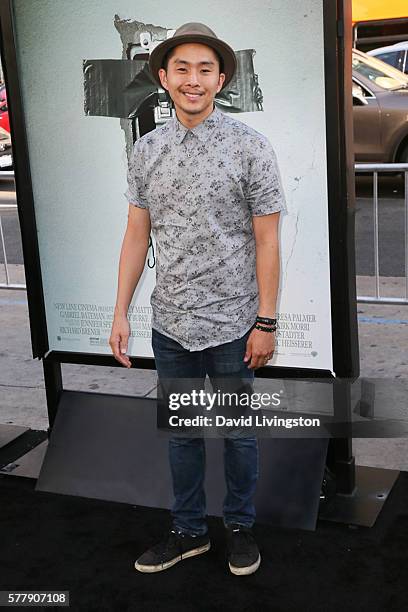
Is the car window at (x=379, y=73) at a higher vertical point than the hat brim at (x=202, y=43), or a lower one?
higher

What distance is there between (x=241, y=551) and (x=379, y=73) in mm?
11125

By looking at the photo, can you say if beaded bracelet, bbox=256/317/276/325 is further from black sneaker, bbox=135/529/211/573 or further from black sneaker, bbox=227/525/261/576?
black sneaker, bbox=135/529/211/573

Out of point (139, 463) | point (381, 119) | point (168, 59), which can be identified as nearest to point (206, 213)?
point (168, 59)

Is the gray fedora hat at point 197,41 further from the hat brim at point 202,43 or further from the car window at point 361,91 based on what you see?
the car window at point 361,91

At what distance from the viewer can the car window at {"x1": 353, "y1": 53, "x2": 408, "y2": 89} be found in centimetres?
1332

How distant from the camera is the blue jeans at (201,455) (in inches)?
142

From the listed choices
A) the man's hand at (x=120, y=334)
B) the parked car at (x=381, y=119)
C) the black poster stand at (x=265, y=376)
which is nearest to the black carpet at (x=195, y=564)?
the black poster stand at (x=265, y=376)

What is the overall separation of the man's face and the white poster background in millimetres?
429

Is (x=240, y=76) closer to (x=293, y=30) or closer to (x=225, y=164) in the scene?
(x=293, y=30)

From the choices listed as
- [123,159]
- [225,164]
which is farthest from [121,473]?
[225,164]

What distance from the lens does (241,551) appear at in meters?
3.74

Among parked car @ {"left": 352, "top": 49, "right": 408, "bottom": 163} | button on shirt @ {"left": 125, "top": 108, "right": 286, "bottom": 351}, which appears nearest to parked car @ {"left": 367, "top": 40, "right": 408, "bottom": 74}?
parked car @ {"left": 352, "top": 49, "right": 408, "bottom": 163}

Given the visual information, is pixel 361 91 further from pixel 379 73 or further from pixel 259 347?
pixel 259 347

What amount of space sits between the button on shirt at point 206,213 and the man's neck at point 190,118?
17 mm
